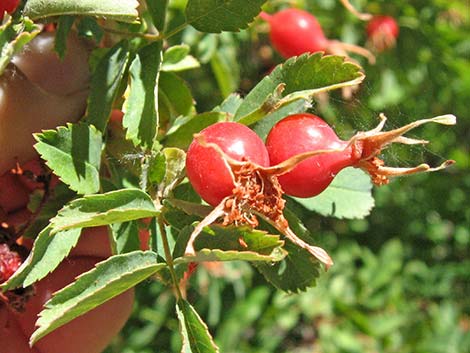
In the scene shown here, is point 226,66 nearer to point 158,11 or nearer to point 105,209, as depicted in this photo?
point 158,11

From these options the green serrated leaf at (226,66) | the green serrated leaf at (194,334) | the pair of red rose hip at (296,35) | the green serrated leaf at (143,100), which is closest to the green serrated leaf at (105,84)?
the green serrated leaf at (143,100)

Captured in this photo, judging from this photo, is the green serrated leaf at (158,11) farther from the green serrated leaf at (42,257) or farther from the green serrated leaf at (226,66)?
the green serrated leaf at (226,66)

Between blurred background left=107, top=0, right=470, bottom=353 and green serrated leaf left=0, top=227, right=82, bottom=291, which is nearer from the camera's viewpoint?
green serrated leaf left=0, top=227, right=82, bottom=291

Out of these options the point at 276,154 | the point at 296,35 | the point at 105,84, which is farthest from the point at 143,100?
the point at 296,35

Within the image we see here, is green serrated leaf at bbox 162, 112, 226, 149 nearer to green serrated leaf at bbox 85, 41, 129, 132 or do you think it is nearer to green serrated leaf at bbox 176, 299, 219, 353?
green serrated leaf at bbox 85, 41, 129, 132

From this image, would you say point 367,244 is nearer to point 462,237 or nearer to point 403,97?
point 462,237

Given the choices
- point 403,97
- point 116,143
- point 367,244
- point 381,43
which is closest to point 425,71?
point 403,97

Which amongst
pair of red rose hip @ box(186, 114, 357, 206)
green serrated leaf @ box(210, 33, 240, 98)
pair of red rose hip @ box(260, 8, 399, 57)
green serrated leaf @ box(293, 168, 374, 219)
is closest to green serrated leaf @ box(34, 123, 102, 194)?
pair of red rose hip @ box(186, 114, 357, 206)
